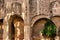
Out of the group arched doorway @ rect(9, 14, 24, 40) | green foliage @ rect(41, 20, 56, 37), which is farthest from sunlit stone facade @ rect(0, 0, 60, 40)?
green foliage @ rect(41, 20, 56, 37)

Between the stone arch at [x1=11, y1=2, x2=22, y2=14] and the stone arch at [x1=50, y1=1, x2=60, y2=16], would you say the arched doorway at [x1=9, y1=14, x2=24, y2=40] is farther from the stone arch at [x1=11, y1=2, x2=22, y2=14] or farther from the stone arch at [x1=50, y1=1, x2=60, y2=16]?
the stone arch at [x1=50, y1=1, x2=60, y2=16]

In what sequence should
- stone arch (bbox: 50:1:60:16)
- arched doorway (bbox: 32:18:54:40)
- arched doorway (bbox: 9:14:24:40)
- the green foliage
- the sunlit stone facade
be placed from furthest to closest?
arched doorway (bbox: 9:14:24:40), arched doorway (bbox: 32:18:54:40), the sunlit stone facade, stone arch (bbox: 50:1:60:16), the green foliage

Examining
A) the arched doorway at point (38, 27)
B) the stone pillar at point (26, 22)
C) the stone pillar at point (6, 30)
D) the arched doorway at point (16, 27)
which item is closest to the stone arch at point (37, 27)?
the arched doorway at point (38, 27)

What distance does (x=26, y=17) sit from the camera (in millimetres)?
12344

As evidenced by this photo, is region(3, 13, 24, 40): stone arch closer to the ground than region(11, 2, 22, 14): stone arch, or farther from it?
closer to the ground

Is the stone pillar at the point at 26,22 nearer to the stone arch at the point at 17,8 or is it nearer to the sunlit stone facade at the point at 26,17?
the sunlit stone facade at the point at 26,17

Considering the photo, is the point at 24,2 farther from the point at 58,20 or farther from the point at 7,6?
the point at 58,20

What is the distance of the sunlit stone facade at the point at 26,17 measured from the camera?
12110 millimetres

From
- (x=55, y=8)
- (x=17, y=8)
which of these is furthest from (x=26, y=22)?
(x=55, y=8)

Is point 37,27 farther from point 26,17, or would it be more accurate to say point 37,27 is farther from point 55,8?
point 55,8

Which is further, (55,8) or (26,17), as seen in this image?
(26,17)

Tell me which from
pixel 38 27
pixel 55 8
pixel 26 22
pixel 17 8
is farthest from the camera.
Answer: pixel 17 8

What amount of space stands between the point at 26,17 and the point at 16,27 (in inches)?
39.4

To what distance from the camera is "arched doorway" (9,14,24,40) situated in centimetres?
1291
